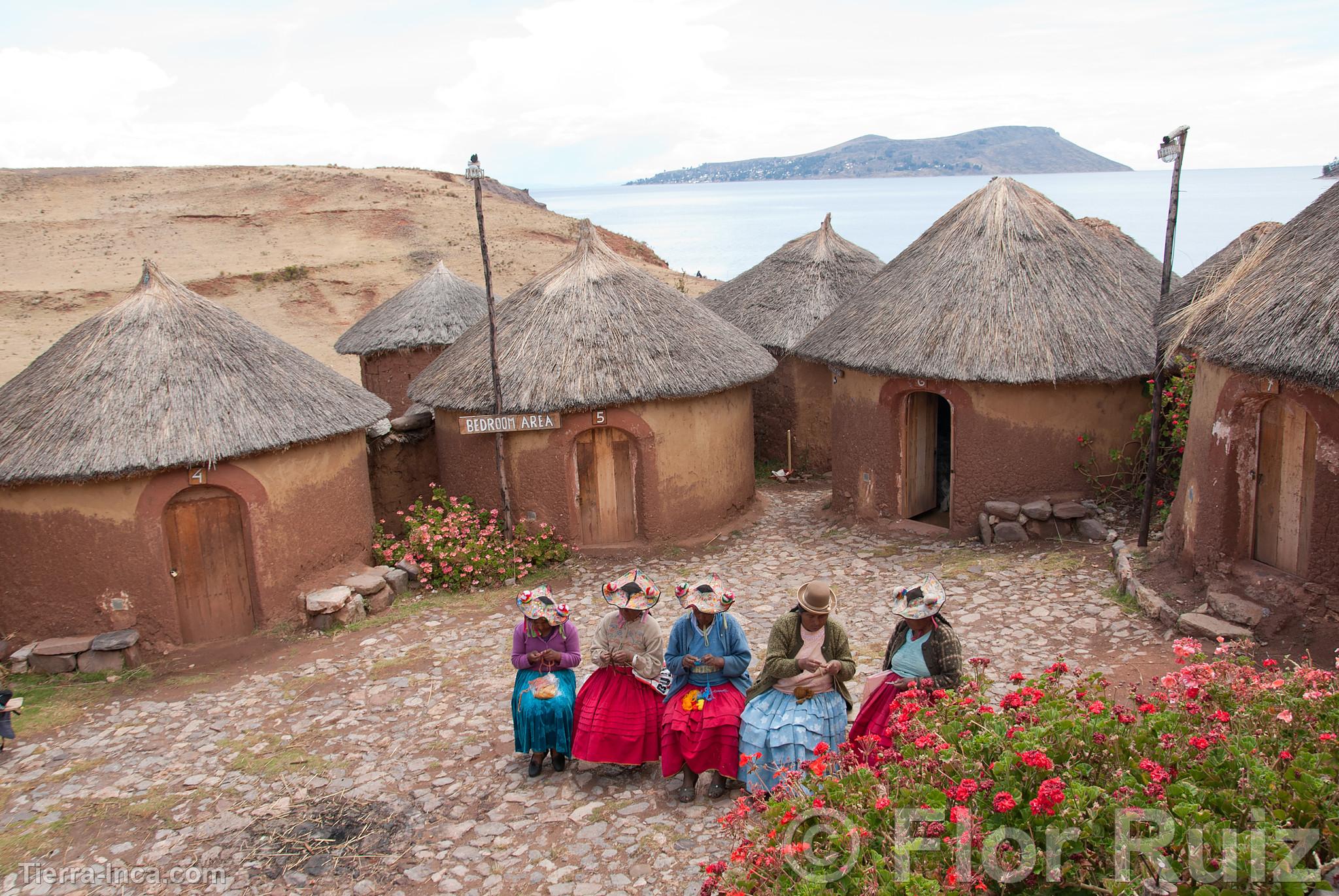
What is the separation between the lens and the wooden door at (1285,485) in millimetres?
8172

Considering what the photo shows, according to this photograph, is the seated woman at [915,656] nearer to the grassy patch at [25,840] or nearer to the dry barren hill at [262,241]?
the grassy patch at [25,840]

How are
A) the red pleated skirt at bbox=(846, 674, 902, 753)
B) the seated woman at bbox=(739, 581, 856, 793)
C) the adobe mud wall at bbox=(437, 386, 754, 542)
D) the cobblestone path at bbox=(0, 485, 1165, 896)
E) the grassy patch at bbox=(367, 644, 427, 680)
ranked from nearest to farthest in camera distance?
1. the red pleated skirt at bbox=(846, 674, 902, 753)
2. the seated woman at bbox=(739, 581, 856, 793)
3. the cobblestone path at bbox=(0, 485, 1165, 896)
4. the grassy patch at bbox=(367, 644, 427, 680)
5. the adobe mud wall at bbox=(437, 386, 754, 542)

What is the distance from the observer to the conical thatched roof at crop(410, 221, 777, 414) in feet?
39.0

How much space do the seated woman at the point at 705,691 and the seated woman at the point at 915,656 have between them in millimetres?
833

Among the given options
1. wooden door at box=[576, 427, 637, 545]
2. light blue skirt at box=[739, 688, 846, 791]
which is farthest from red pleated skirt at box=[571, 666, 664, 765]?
wooden door at box=[576, 427, 637, 545]

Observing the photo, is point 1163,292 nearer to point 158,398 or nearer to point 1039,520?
point 1039,520

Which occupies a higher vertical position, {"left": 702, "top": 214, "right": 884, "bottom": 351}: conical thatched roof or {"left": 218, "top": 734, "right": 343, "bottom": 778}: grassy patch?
{"left": 702, "top": 214, "right": 884, "bottom": 351}: conical thatched roof

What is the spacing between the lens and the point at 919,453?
13.0 m

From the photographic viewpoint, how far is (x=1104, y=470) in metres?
11.7

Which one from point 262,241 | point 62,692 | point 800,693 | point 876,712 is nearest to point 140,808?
point 62,692

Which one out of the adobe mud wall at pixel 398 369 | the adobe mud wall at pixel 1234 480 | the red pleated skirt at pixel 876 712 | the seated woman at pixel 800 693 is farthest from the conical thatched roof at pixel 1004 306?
the adobe mud wall at pixel 398 369

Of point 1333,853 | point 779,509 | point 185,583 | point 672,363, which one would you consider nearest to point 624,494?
point 672,363

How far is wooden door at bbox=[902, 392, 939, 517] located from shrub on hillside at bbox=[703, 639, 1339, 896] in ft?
25.4

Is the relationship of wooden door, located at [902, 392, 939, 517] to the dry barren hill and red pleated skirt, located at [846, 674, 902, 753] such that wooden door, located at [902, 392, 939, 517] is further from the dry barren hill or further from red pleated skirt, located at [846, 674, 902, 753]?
the dry barren hill
